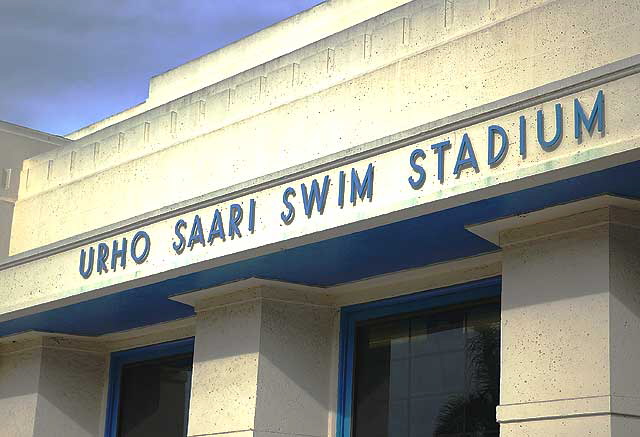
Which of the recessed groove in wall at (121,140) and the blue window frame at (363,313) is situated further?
the recessed groove in wall at (121,140)

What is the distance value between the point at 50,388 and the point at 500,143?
771cm

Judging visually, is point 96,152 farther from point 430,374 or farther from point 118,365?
point 430,374

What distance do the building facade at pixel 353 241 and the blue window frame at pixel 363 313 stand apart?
3 cm

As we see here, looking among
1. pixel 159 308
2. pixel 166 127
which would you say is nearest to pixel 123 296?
pixel 159 308

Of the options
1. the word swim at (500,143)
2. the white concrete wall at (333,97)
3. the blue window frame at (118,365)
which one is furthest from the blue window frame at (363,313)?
the blue window frame at (118,365)

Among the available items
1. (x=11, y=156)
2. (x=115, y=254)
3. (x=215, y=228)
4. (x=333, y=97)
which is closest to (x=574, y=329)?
(x=333, y=97)

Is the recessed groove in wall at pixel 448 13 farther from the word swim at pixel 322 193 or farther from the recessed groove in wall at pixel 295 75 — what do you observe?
the recessed groove in wall at pixel 295 75

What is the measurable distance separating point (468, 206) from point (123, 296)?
476 centimetres

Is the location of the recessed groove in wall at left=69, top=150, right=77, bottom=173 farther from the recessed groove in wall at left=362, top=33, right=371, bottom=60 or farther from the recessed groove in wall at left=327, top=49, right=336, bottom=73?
the recessed groove in wall at left=362, top=33, right=371, bottom=60

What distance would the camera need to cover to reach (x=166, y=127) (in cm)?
1358

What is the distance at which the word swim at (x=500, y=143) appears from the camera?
340 inches

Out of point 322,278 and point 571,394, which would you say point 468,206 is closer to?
point 571,394

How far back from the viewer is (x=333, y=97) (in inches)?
459

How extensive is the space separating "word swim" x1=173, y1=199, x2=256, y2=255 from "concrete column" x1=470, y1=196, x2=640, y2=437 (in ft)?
8.23
